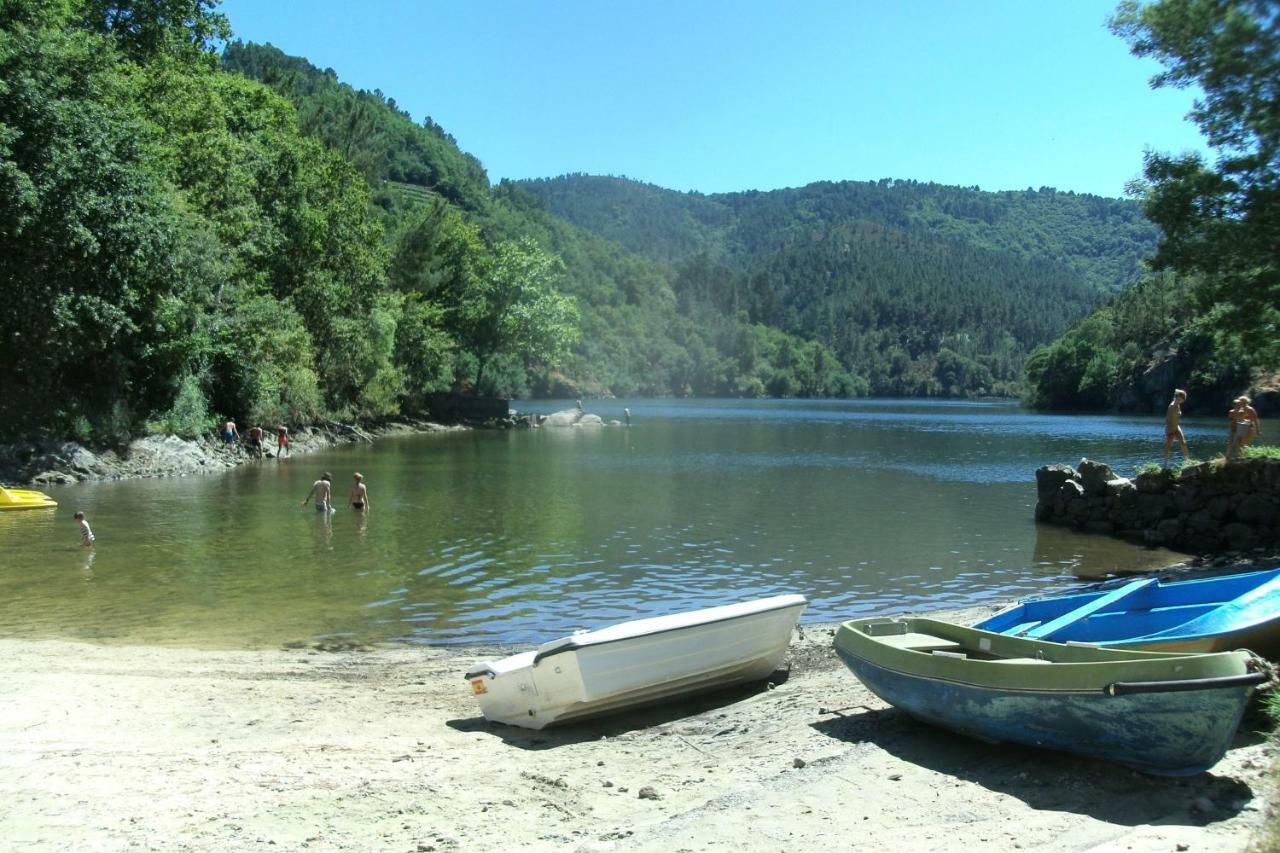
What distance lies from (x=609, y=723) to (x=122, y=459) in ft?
99.9

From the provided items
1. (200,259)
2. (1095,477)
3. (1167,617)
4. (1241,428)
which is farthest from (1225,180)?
(200,259)

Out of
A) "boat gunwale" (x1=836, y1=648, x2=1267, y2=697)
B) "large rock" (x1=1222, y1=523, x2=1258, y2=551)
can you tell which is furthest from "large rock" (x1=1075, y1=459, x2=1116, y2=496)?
"boat gunwale" (x1=836, y1=648, x2=1267, y2=697)

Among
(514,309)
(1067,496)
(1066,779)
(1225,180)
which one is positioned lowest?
(1066,779)

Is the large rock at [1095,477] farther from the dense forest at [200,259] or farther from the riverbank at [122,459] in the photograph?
the riverbank at [122,459]

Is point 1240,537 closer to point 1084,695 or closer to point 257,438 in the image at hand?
point 1084,695

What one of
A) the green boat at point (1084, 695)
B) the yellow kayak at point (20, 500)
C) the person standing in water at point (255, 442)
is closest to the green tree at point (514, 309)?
the person standing in water at point (255, 442)

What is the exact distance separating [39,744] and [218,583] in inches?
349

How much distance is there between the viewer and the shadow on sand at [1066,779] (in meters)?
6.42

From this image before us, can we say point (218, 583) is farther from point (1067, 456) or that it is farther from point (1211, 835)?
point (1067, 456)

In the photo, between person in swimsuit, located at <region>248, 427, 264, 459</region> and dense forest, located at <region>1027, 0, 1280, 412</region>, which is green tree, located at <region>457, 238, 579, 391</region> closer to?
person in swimsuit, located at <region>248, 427, 264, 459</region>

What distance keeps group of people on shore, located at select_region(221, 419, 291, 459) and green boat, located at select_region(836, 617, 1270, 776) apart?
38102 mm

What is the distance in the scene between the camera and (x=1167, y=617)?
8.80m

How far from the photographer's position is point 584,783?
7746mm

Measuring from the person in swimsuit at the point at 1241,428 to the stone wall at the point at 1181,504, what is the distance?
2.01 ft
